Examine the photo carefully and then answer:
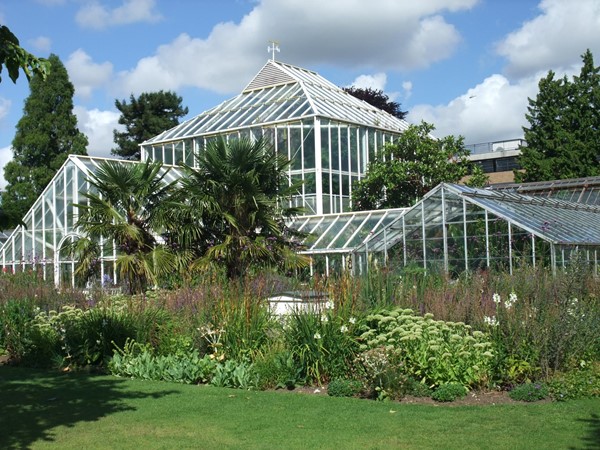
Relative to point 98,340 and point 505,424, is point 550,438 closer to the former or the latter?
point 505,424

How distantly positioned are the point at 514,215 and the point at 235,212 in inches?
252

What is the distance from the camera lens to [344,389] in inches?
352

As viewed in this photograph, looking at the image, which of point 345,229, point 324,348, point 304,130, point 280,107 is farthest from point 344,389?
point 280,107

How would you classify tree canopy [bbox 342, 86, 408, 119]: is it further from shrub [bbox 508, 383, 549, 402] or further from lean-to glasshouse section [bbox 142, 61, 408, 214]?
shrub [bbox 508, 383, 549, 402]

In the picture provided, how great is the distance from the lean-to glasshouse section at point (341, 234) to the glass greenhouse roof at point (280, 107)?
23.2ft

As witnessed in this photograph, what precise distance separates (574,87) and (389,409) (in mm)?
29844

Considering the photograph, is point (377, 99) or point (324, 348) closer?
point (324, 348)

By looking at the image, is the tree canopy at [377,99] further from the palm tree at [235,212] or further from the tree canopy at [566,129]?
the palm tree at [235,212]

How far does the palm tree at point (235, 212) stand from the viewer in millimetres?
16500

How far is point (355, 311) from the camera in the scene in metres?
10.1

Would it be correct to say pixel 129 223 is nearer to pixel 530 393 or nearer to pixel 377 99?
pixel 530 393

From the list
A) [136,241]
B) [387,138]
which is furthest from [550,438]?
[387,138]

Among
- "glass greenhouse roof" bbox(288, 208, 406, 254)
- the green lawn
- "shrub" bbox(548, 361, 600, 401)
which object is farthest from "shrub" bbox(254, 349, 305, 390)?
"glass greenhouse roof" bbox(288, 208, 406, 254)

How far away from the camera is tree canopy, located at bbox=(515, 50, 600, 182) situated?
33.8 meters
